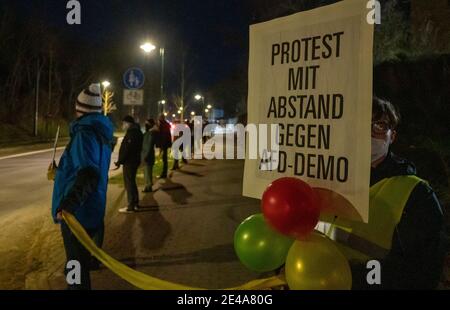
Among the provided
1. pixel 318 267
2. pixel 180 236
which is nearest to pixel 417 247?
pixel 318 267

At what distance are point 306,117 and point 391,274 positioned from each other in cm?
90

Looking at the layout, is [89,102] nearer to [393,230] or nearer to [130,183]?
[393,230]

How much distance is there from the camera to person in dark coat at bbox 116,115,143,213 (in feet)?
32.0

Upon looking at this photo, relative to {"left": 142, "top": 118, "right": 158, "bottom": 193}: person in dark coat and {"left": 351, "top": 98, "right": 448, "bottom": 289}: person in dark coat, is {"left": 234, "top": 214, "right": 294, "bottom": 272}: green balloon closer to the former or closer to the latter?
{"left": 351, "top": 98, "right": 448, "bottom": 289}: person in dark coat

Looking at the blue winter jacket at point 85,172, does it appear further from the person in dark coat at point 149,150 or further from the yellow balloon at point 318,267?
the person in dark coat at point 149,150

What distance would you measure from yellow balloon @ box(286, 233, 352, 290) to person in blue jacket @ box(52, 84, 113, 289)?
1791 millimetres

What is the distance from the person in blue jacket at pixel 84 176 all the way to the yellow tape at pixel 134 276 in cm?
14

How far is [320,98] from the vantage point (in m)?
2.73

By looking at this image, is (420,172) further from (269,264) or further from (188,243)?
(269,264)

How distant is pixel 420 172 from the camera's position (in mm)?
10094

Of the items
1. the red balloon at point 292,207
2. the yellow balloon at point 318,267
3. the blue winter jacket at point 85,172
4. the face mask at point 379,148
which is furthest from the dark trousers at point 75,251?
the face mask at point 379,148

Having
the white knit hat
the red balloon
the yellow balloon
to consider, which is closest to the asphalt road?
the white knit hat
